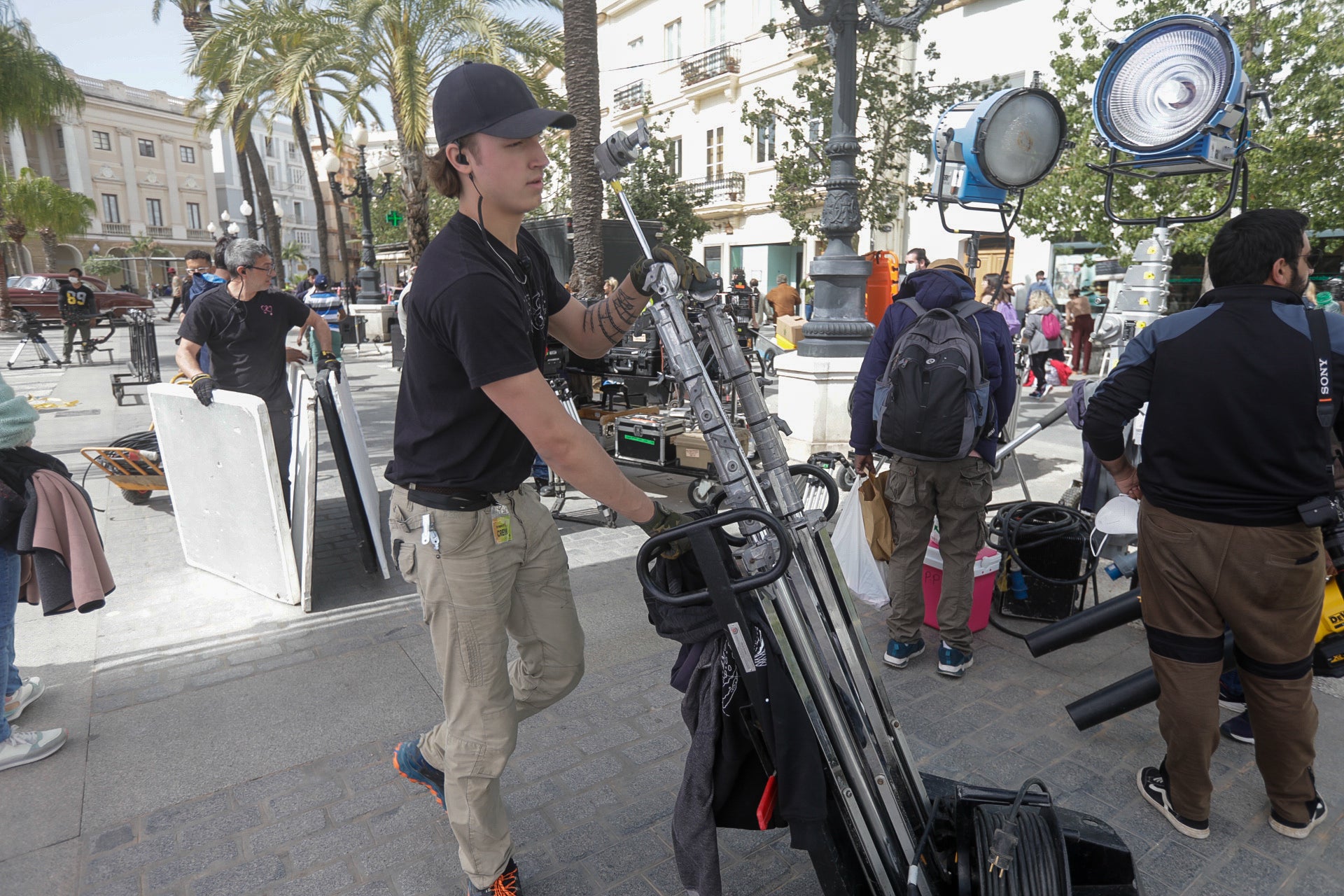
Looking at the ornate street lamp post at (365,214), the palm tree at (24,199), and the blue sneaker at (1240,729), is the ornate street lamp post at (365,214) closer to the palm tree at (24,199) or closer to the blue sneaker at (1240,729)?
the palm tree at (24,199)

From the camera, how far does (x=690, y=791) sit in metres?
1.99

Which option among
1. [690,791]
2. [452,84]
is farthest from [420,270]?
[690,791]

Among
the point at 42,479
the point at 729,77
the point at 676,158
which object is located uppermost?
the point at 729,77

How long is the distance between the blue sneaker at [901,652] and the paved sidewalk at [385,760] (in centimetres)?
6

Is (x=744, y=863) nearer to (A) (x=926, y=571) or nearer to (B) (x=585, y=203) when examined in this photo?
(A) (x=926, y=571)

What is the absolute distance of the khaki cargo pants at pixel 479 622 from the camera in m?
2.20

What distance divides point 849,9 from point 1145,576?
5.58 meters

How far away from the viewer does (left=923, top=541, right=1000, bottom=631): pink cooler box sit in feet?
13.4

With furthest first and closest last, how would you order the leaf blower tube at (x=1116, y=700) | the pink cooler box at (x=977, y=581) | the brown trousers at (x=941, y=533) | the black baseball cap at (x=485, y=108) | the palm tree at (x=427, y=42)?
the palm tree at (x=427, y=42) < the pink cooler box at (x=977, y=581) < the brown trousers at (x=941, y=533) < the leaf blower tube at (x=1116, y=700) < the black baseball cap at (x=485, y=108)

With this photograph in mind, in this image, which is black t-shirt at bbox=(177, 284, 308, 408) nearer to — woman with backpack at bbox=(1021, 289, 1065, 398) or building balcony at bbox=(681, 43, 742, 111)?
woman with backpack at bbox=(1021, 289, 1065, 398)

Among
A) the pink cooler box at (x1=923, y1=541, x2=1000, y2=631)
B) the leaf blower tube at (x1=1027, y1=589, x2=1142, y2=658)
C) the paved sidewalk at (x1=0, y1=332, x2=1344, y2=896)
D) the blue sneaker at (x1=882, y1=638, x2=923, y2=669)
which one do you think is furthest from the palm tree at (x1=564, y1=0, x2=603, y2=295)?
the leaf blower tube at (x1=1027, y1=589, x2=1142, y2=658)

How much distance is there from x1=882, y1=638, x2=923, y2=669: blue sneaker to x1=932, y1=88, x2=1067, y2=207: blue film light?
2.55 meters

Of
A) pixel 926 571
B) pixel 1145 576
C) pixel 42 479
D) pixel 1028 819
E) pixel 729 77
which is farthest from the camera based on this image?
pixel 729 77

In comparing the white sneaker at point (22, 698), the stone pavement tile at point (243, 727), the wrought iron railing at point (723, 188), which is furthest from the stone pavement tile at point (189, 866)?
the wrought iron railing at point (723, 188)
